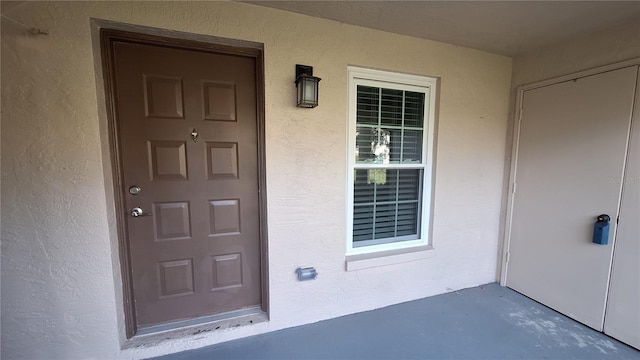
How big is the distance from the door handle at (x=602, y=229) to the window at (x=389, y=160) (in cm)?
119

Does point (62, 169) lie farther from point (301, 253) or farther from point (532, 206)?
point (532, 206)

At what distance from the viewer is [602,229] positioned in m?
1.91

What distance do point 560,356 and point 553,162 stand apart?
1.51m

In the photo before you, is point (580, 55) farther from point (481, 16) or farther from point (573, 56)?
point (481, 16)

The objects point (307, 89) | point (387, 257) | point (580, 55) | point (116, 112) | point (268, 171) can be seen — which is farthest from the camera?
point (387, 257)

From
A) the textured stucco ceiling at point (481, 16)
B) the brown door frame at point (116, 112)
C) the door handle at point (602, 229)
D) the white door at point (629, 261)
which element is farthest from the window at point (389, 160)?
the white door at point (629, 261)

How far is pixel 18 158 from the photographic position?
139cm

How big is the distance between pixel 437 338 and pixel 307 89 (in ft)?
6.77

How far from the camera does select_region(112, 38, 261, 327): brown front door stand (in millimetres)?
1653

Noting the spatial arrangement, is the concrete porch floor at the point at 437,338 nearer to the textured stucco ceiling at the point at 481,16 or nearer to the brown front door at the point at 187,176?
the brown front door at the point at 187,176

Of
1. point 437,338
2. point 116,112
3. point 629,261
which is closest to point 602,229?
point 629,261

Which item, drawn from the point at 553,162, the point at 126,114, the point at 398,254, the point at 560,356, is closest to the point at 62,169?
the point at 126,114

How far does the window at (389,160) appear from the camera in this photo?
7.02ft

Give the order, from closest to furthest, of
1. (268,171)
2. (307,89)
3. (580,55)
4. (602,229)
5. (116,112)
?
(116,112) → (307,89) → (268,171) → (602,229) → (580,55)
